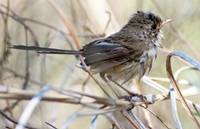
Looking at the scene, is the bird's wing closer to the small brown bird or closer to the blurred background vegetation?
the small brown bird

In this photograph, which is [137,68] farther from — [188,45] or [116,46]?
[188,45]

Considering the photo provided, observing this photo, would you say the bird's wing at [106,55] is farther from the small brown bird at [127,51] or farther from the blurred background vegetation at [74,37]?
the blurred background vegetation at [74,37]

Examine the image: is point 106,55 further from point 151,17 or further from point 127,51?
point 151,17

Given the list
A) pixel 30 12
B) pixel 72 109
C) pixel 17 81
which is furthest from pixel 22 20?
pixel 72 109

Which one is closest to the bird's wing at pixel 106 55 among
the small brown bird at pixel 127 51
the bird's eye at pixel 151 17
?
the small brown bird at pixel 127 51

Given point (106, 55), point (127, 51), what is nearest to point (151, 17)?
point (127, 51)

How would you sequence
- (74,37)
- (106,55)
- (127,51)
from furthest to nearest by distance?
1. (74,37)
2. (127,51)
3. (106,55)
